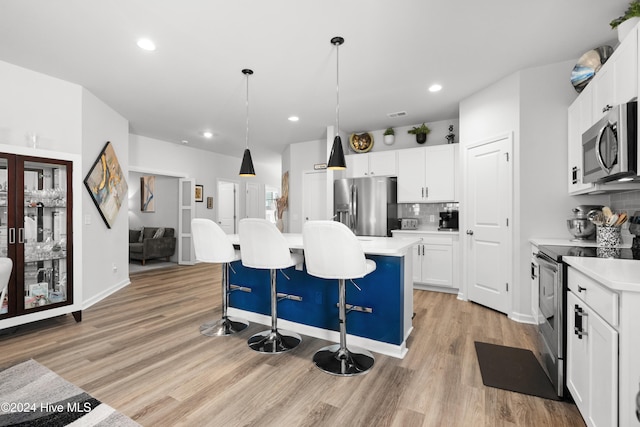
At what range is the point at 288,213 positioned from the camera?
6582 mm

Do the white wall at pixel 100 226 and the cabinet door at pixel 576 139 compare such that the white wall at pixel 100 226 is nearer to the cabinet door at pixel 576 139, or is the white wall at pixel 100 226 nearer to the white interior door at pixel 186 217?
the white interior door at pixel 186 217

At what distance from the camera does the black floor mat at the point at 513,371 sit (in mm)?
→ 2006

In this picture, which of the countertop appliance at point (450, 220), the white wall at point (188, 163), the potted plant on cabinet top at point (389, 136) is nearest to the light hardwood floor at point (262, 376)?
Answer: the countertop appliance at point (450, 220)

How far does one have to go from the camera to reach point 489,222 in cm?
363

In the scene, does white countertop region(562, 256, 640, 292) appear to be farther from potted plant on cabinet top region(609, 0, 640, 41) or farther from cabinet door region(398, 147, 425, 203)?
cabinet door region(398, 147, 425, 203)

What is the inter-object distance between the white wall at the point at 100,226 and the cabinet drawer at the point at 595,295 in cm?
427

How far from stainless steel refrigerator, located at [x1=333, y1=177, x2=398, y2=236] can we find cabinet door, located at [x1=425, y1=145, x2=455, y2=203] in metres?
0.55

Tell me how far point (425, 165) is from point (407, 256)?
2.52 metres

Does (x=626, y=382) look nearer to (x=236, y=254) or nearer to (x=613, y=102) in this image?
(x=613, y=102)

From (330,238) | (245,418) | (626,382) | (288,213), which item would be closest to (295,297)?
(330,238)

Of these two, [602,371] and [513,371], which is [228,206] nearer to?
[513,371]

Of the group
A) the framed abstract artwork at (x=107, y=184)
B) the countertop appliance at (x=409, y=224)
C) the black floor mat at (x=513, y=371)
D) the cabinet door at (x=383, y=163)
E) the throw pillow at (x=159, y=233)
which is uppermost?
the cabinet door at (x=383, y=163)

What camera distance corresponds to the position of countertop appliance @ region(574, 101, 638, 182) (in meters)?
1.77

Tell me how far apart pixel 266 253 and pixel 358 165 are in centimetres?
324
